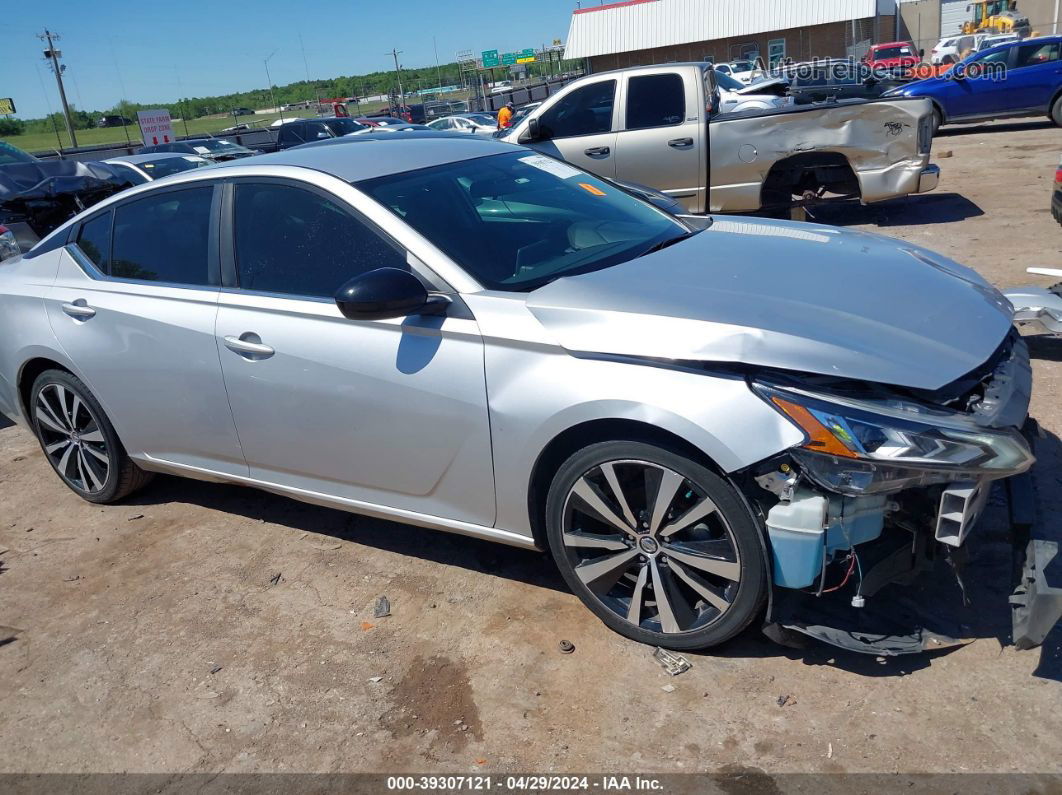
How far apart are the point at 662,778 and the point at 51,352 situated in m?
3.64

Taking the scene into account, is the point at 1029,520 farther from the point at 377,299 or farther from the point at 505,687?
the point at 377,299

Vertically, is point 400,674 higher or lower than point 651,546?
lower

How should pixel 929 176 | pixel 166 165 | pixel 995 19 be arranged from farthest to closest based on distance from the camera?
pixel 995 19, pixel 166 165, pixel 929 176

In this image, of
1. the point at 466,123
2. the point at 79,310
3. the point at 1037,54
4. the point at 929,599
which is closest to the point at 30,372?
the point at 79,310

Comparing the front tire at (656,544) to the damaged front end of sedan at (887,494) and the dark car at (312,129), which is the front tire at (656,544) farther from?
the dark car at (312,129)

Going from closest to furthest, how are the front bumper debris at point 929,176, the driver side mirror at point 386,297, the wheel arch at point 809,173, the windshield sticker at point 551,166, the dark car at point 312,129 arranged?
the driver side mirror at point 386,297
the windshield sticker at point 551,166
the front bumper debris at point 929,176
the wheel arch at point 809,173
the dark car at point 312,129

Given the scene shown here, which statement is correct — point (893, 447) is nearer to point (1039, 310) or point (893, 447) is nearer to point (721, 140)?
point (1039, 310)

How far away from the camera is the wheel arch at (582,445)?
9.03 feet

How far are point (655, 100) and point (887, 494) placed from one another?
25.1 feet

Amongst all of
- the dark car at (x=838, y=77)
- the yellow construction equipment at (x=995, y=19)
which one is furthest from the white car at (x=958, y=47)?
the dark car at (x=838, y=77)

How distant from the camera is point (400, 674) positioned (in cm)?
315

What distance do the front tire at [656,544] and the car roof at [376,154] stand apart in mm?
1626

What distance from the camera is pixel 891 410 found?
256cm

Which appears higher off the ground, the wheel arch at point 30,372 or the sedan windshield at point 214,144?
the sedan windshield at point 214,144
